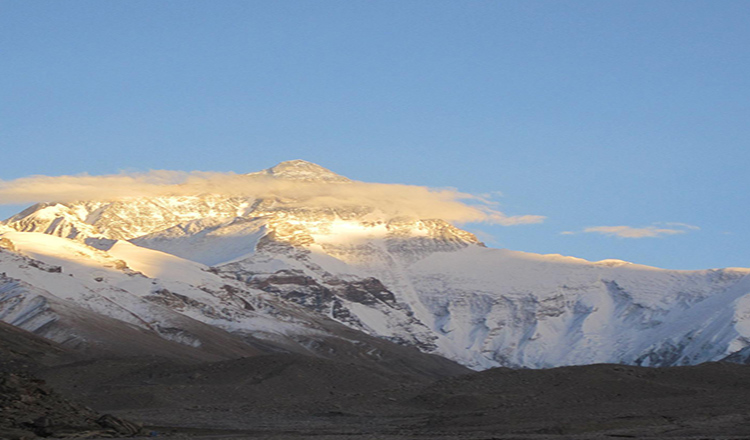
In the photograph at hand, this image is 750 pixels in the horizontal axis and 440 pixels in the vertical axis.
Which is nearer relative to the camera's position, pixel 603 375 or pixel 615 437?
pixel 615 437

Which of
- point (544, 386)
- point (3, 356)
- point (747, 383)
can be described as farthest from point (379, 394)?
point (3, 356)

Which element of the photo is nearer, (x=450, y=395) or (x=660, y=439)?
(x=660, y=439)

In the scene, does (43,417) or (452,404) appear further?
(452,404)

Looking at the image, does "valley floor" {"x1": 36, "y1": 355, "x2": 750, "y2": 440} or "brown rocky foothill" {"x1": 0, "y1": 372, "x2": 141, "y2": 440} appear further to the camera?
"valley floor" {"x1": 36, "y1": 355, "x2": 750, "y2": 440}

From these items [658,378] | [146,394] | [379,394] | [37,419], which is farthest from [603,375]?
[37,419]

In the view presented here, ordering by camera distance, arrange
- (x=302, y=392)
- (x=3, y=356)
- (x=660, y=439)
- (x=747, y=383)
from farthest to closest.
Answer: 1. (x=3, y=356)
2. (x=302, y=392)
3. (x=747, y=383)
4. (x=660, y=439)

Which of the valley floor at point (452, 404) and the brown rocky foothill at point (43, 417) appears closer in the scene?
the brown rocky foothill at point (43, 417)

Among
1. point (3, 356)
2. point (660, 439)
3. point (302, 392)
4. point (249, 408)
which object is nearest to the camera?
point (660, 439)

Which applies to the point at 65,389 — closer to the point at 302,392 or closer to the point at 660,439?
the point at 302,392

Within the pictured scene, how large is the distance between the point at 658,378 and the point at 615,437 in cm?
2982

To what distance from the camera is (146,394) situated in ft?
289

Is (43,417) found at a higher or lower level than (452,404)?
lower

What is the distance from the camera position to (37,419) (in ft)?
167

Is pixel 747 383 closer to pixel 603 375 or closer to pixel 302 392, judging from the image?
pixel 603 375
